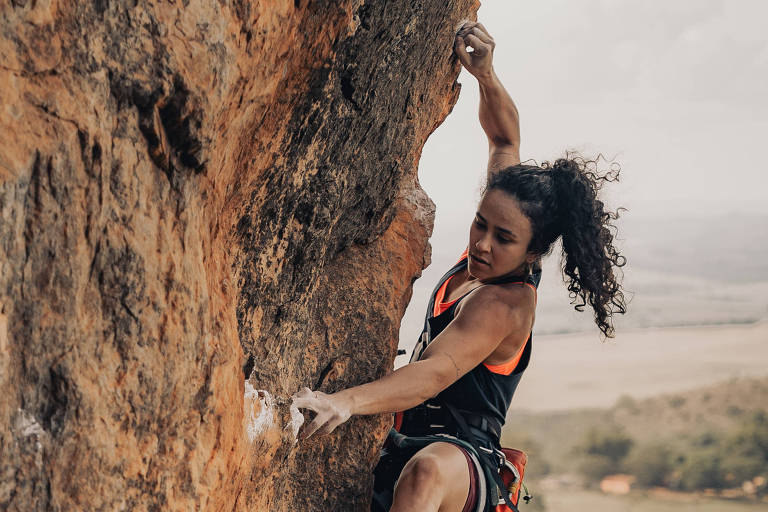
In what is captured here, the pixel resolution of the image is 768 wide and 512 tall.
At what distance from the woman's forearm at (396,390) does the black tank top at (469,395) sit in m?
0.41

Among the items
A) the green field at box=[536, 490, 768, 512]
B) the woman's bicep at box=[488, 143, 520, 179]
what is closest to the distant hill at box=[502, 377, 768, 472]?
the green field at box=[536, 490, 768, 512]

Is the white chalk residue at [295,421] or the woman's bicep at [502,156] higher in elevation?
the woman's bicep at [502,156]

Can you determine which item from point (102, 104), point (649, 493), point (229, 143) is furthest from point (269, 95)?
point (649, 493)

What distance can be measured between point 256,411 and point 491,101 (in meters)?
2.03

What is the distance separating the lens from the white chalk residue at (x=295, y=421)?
257cm

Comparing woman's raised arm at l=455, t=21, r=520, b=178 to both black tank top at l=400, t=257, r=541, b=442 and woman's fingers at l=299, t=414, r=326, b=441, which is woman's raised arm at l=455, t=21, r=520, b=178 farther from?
woman's fingers at l=299, t=414, r=326, b=441

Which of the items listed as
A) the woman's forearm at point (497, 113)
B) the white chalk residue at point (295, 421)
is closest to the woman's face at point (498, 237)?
the woman's forearm at point (497, 113)

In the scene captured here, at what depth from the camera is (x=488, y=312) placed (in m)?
3.19

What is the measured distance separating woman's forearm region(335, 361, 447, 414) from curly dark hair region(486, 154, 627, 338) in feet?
2.70

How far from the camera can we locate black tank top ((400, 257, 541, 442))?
3.38m

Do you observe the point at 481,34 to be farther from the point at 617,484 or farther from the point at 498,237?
the point at 617,484

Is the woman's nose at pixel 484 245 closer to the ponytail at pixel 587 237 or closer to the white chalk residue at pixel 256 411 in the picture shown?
the ponytail at pixel 587 237

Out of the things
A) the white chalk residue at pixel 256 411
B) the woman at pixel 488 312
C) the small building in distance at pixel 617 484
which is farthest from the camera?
the small building in distance at pixel 617 484

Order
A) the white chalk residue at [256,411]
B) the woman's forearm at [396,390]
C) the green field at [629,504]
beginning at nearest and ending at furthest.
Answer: the white chalk residue at [256,411] < the woman's forearm at [396,390] < the green field at [629,504]
